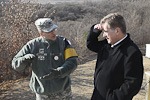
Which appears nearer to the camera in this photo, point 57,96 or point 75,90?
point 57,96

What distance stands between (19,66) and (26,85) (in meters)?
3.60

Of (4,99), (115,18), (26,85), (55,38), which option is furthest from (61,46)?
(26,85)

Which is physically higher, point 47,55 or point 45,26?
point 45,26

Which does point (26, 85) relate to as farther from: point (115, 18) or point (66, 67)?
point (115, 18)

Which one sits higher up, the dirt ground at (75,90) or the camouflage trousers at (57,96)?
the camouflage trousers at (57,96)

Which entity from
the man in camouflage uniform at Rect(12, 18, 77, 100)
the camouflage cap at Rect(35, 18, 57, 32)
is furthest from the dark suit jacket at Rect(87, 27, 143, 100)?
the camouflage cap at Rect(35, 18, 57, 32)

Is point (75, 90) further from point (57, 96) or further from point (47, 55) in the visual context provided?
point (47, 55)

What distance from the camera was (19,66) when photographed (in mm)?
1979

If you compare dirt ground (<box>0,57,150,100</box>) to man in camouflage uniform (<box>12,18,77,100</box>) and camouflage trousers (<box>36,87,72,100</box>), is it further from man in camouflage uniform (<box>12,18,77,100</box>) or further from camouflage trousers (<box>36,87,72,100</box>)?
man in camouflage uniform (<box>12,18,77,100</box>)

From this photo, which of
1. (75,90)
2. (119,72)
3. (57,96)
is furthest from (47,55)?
(75,90)

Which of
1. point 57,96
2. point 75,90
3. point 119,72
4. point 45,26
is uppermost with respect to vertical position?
point 45,26

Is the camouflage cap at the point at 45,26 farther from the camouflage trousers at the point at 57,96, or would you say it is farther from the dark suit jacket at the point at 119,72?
the camouflage trousers at the point at 57,96

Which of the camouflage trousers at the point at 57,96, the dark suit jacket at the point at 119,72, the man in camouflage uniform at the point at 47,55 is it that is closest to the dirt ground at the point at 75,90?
the camouflage trousers at the point at 57,96

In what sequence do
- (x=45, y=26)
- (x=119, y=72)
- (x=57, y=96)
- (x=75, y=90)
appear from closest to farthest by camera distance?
(x=119, y=72) → (x=45, y=26) → (x=57, y=96) → (x=75, y=90)
